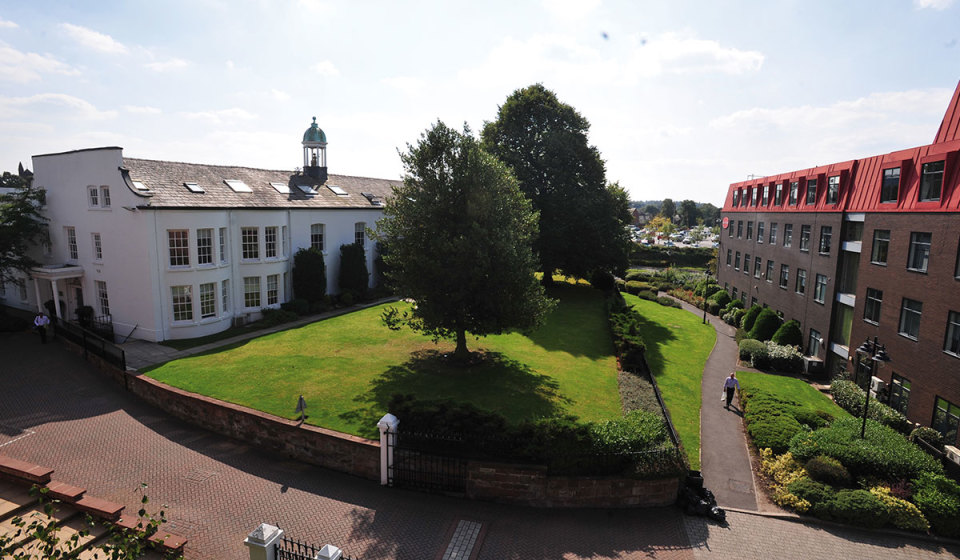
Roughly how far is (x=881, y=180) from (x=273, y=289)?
35.1m

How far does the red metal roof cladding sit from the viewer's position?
19922 mm

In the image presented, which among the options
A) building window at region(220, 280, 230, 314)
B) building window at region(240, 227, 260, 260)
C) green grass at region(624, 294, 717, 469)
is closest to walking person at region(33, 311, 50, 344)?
building window at region(220, 280, 230, 314)

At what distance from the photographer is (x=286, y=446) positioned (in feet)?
52.4

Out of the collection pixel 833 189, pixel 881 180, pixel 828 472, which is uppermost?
pixel 881 180

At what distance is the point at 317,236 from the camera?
1415 inches

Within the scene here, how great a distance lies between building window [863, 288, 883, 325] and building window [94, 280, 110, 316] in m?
40.7

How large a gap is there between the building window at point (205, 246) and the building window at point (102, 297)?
19.8 ft

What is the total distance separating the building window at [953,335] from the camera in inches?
737

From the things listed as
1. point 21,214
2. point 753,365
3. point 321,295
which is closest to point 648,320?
point 753,365

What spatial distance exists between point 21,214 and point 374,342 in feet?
73.9

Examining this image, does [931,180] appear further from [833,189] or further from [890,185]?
[833,189]

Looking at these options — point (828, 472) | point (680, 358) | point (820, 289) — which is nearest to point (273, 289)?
point (680, 358)

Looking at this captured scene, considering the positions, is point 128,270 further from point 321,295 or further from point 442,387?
point 442,387

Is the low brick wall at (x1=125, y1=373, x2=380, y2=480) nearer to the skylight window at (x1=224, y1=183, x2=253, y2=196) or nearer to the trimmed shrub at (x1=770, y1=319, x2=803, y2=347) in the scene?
the skylight window at (x1=224, y1=183, x2=253, y2=196)
